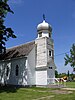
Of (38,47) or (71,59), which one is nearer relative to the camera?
(38,47)

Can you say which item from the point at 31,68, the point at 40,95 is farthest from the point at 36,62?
the point at 40,95

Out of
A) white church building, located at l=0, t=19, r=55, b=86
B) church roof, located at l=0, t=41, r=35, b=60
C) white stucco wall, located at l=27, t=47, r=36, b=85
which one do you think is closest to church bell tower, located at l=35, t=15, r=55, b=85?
white church building, located at l=0, t=19, r=55, b=86

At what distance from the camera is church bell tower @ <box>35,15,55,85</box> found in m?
33.9

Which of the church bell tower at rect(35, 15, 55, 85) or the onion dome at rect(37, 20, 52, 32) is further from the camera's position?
the onion dome at rect(37, 20, 52, 32)

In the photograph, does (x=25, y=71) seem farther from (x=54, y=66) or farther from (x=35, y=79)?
(x=54, y=66)

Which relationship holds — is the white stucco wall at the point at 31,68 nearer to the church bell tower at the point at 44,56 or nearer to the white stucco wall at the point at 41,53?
the church bell tower at the point at 44,56

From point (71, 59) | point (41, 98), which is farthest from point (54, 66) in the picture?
point (71, 59)

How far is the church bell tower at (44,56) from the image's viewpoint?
33.9 meters

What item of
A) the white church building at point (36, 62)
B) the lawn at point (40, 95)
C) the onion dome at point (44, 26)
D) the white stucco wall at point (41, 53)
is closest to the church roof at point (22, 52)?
the white church building at point (36, 62)

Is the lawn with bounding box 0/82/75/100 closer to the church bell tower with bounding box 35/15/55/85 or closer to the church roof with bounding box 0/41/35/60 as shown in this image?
the church bell tower with bounding box 35/15/55/85

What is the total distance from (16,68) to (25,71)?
10.5ft

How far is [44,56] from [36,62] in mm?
1721

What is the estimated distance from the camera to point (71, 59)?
2982 inches

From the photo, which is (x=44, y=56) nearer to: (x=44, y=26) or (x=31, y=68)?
(x=31, y=68)
